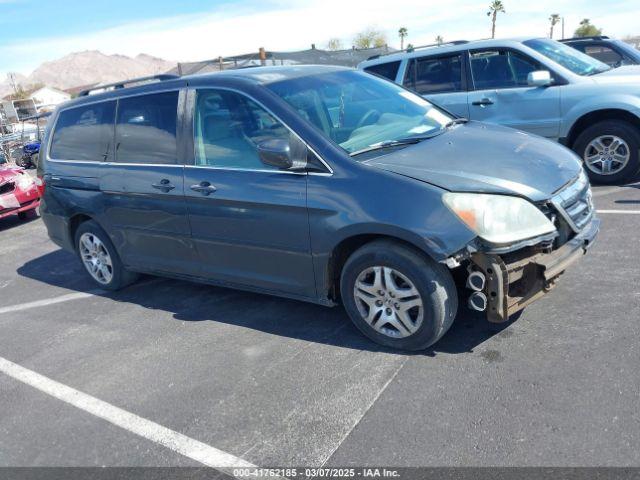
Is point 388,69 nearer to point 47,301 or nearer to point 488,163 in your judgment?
point 488,163

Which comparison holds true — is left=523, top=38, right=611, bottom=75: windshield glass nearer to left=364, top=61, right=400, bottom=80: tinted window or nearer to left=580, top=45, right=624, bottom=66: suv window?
left=364, top=61, right=400, bottom=80: tinted window

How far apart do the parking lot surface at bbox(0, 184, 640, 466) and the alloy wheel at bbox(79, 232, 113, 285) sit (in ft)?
2.09

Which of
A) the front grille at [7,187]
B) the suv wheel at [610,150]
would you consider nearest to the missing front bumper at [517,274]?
the suv wheel at [610,150]

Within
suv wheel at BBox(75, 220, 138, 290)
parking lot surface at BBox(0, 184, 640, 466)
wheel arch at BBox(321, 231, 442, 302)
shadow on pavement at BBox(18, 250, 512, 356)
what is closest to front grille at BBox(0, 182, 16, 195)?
shadow on pavement at BBox(18, 250, 512, 356)

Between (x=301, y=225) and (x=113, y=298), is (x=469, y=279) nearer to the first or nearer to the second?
(x=301, y=225)

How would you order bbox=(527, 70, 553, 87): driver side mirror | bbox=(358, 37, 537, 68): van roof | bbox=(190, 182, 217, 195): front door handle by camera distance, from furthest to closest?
bbox=(358, 37, 537, 68): van roof < bbox=(527, 70, 553, 87): driver side mirror < bbox=(190, 182, 217, 195): front door handle

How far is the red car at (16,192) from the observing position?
30.7 feet

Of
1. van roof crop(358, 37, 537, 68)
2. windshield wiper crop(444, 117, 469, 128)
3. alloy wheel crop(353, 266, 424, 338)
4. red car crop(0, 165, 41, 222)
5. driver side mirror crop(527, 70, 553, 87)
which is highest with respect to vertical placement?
van roof crop(358, 37, 537, 68)

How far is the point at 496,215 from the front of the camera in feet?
10.7

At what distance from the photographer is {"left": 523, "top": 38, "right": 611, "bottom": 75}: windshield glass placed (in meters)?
7.20

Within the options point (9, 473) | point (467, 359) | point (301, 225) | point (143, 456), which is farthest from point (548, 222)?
point (9, 473)

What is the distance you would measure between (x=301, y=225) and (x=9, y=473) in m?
2.16

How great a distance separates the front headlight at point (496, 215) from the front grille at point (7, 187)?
847 centimetres

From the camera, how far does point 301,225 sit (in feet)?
12.6
